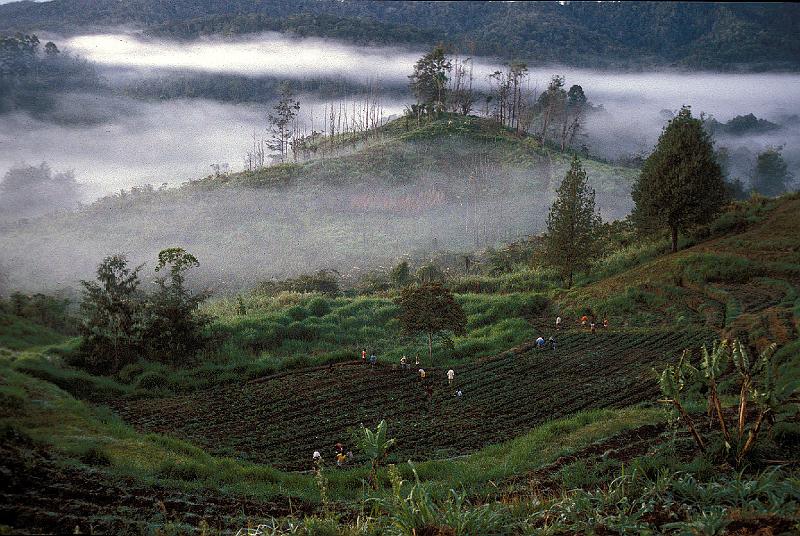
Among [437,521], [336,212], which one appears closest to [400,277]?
[336,212]

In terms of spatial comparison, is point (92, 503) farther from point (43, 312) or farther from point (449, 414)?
point (43, 312)

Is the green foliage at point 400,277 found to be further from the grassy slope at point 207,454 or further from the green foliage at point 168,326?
the grassy slope at point 207,454

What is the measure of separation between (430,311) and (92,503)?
16.7m

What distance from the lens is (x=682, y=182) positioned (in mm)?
32312

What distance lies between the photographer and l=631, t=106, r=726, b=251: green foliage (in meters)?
32.4

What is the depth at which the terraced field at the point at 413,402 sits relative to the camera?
15.3 metres

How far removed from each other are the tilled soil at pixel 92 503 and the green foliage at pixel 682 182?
98.7 ft

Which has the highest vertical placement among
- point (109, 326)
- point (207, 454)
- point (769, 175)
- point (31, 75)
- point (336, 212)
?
point (31, 75)

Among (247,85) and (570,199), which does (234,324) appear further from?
(247,85)

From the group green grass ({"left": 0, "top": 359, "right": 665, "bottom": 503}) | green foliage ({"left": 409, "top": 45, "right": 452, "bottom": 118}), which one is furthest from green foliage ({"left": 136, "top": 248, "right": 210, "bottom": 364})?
green foliage ({"left": 409, "top": 45, "right": 452, "bottom": 118})

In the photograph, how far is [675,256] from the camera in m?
32.7

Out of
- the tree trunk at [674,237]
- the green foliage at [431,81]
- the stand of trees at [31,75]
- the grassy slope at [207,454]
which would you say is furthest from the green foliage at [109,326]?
the stand of trees at [31,75]

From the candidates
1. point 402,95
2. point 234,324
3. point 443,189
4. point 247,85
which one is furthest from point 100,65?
point 234,324

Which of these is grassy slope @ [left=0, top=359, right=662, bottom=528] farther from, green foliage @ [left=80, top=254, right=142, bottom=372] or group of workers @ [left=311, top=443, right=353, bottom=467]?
green foliage @ [left=80, top=254, right=142, bottom=372]
